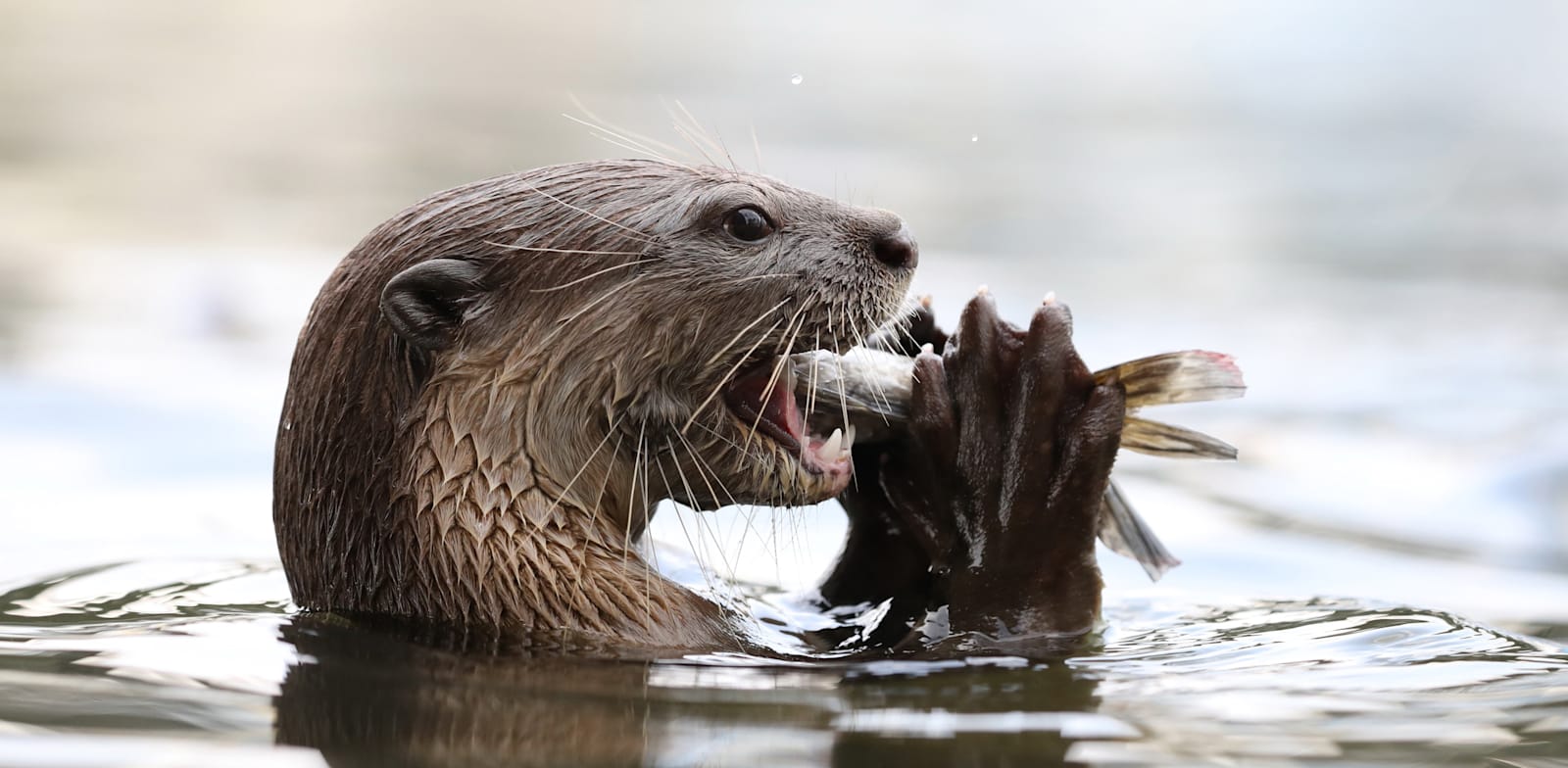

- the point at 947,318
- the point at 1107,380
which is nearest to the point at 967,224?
the point at 947,318

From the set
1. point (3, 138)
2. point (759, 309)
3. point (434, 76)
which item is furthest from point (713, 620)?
point (434, 76)

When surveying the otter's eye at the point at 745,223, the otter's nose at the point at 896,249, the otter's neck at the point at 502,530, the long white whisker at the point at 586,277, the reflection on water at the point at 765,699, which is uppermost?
the otter's eye at the point at 745,223

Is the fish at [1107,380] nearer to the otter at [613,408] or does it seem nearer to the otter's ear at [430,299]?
the otter at [613,408]

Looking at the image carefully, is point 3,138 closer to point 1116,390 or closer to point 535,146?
point 535,146

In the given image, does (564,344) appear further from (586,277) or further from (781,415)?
(781,415)

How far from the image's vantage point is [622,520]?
11.8 ft

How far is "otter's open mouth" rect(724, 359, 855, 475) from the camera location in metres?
3.57

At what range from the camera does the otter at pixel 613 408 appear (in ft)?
11.0

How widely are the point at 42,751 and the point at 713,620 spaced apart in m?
1.27

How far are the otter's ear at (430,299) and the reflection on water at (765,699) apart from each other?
21.2 inches

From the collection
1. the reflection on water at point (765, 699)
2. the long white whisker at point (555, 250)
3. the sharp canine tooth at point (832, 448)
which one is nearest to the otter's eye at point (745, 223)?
the long white whisker at point (555, 250)

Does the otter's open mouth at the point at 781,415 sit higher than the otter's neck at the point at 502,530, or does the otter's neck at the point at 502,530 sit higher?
the otter's open mouth at the point at 781,415

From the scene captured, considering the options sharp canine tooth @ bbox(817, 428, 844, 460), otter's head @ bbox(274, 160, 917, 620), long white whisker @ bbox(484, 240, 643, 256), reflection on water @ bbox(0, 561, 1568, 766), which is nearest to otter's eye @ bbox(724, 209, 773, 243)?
otter's head @ bbox(274, 160, 917, 620)

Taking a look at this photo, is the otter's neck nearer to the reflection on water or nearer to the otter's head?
the otter's head
